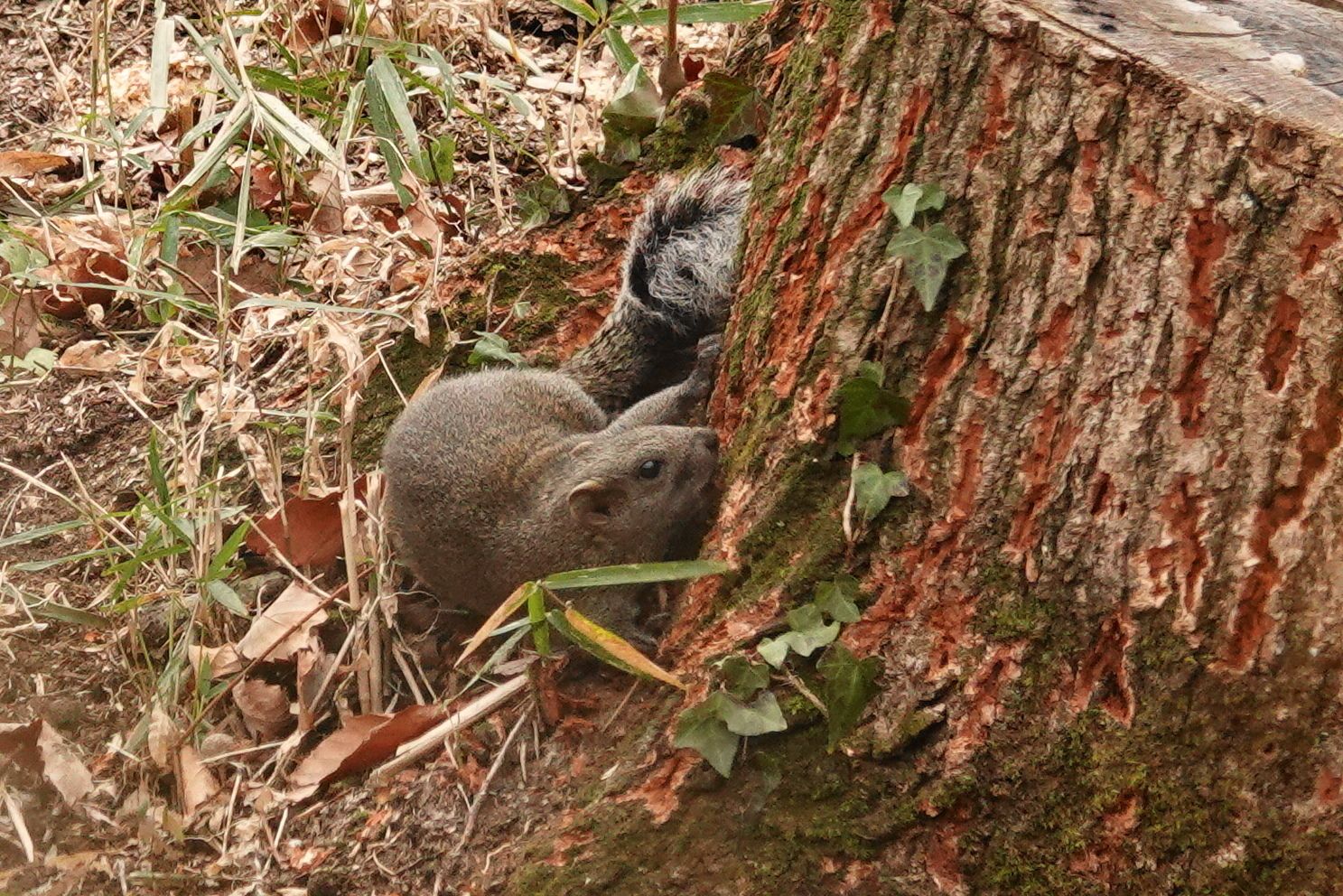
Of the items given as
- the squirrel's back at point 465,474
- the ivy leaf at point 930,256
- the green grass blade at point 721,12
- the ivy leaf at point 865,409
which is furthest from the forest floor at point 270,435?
the ivy leaf at point 930,256

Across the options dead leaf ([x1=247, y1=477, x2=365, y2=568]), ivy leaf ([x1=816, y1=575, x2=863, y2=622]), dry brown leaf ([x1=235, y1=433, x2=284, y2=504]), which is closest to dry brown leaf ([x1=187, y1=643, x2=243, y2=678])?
dead leaf ([x1=247, y1=477, x2=365, y2=568])

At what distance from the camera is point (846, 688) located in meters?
2.42

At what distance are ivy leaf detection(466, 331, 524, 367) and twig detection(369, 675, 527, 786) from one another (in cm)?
130

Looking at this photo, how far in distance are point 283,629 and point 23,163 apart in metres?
2.67

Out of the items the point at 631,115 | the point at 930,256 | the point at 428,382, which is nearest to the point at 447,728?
the point at 428,382

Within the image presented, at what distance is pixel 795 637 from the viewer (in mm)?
2512

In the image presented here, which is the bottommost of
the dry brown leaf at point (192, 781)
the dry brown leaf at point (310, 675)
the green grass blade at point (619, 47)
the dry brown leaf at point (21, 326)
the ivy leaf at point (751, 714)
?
the dry brown leaf at point (192, 781)

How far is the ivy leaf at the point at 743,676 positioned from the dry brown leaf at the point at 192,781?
1568mm

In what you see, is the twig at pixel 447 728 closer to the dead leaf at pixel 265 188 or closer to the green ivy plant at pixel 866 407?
the green ivy plant at pixel 866 407

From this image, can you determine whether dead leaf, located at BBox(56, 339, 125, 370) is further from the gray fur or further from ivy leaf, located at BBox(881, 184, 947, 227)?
ivy leaf, located at BBox(881, 184, 947, 227)

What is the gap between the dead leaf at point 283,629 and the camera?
11.7 feet

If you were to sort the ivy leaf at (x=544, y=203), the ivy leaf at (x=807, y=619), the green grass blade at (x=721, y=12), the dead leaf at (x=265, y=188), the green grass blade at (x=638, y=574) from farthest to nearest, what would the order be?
the dead leaf at (x=265, y=188) → the ivy leaf at (x=544, y=203) → the green grass blade at (x=721, y=12) → the green grass blade at (x=638, y=574) → the ivy leaf at (x=807, y=619)

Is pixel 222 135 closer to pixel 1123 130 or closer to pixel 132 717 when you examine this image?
pixel 132 717

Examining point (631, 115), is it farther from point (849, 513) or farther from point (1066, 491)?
point (1066, 491)
